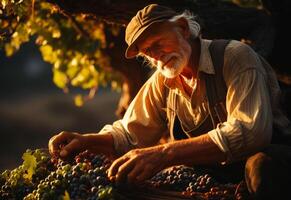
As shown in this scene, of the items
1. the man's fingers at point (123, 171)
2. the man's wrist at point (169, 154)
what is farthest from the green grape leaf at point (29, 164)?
the man's wrist at point (169, 154)

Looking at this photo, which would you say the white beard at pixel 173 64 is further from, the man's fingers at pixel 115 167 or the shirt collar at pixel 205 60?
the man's fingers at pixel 115 167

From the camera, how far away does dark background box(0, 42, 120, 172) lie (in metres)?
20.5

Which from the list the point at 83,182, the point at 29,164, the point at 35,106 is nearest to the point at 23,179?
the point at 29,164

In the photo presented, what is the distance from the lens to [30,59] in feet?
76.2

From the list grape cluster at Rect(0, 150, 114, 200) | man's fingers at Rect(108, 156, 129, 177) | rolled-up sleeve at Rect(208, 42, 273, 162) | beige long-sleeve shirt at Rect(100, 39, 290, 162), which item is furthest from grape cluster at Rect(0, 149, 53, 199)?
rolled-up sleeve at Rect(208, 42, 273, 162)

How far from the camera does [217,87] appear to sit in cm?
556

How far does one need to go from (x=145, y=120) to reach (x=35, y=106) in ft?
56.9

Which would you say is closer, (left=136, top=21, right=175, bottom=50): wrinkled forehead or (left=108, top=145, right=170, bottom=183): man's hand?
(left=108, top=145, right=170, bottom=183): man's hand

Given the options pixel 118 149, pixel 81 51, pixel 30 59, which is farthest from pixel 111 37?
pixel 30 59

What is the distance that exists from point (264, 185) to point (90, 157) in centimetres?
133

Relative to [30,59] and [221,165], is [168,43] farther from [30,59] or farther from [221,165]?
[30,59]

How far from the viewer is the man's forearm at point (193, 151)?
5086mm

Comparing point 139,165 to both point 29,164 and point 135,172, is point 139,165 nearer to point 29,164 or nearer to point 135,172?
point 135,172

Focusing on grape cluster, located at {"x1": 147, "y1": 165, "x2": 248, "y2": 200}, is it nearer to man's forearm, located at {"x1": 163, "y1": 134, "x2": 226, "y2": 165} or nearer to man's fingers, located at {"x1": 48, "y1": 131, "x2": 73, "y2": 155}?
man's forearm, located at {"x1": 163, "y1": 134, "x2": 226, "y2": 165}
